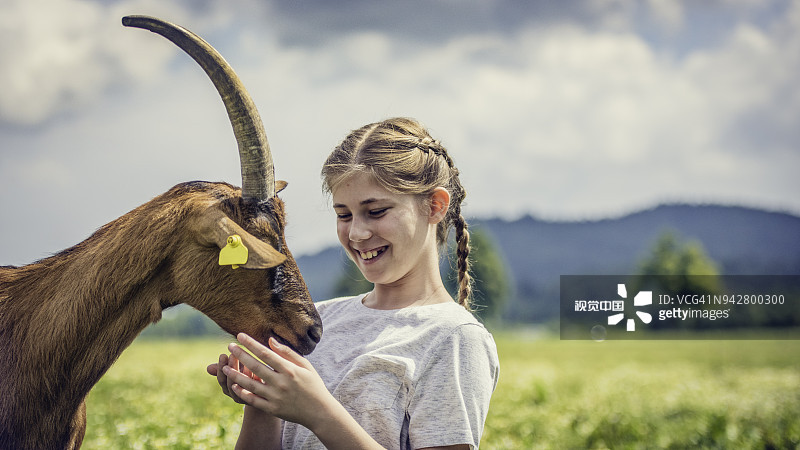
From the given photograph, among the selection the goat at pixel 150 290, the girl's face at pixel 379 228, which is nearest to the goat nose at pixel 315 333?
the goat at pixel 150 290

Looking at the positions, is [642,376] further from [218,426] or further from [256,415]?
[256,415]

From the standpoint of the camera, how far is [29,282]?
10.1ft

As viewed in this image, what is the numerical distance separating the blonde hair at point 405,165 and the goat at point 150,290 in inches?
15.7

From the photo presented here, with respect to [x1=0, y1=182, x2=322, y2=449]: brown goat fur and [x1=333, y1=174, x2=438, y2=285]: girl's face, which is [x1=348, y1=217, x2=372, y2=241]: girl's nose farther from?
[x1=0, y1=182, x2=322, y2=449]: brown goat fur

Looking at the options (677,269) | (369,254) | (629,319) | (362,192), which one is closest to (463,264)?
(369,254)

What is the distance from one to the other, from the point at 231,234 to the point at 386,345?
753mm

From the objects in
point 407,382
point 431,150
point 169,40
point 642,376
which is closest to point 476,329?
point 407,382

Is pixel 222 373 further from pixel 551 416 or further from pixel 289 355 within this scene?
pixel 551 416

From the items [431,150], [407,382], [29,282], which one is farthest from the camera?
[431,150]

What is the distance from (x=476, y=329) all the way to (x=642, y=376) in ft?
41.0

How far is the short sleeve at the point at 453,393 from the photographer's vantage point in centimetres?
265

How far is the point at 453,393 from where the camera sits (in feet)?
8.79

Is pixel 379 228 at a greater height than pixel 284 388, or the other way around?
pixel 379 228

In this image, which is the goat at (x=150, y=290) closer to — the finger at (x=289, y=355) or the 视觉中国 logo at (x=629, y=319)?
Result: the finger at (x=289, y=355)
